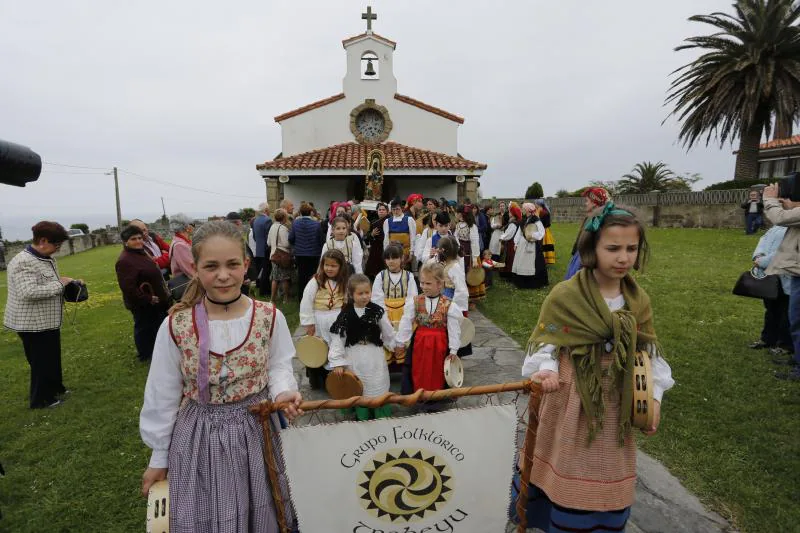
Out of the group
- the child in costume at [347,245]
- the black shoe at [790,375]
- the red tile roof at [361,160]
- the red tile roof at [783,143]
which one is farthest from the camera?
the red tile roof at [783,143]

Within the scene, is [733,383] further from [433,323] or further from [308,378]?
[308,378]

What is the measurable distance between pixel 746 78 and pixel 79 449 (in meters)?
25.9

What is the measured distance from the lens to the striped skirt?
1807mm

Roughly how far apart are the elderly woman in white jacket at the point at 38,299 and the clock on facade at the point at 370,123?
13.3 metres

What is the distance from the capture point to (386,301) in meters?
4.36

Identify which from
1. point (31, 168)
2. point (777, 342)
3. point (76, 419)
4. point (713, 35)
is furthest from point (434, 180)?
point (713, 35)

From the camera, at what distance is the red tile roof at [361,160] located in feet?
46.4

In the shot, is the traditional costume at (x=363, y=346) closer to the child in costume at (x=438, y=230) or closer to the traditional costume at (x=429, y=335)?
the traditional costume at (x=429, y=335)

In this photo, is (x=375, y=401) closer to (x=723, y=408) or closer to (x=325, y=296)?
(x=325, y=296)

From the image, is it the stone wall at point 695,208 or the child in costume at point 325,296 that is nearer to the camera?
the child in costume at point 325,296

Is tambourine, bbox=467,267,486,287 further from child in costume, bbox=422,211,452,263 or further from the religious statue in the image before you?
the religious statue

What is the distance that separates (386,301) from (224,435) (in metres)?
2.62

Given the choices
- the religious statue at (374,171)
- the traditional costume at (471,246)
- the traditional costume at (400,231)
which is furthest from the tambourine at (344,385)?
the religious statue at (374,171)

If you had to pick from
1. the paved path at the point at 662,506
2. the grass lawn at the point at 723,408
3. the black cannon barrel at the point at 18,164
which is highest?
the black cannon barrel at the point at 18,164
